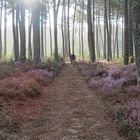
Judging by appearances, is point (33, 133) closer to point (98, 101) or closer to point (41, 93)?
point (98, 101)

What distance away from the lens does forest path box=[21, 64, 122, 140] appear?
23.5ft

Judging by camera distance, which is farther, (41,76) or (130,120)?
(41,76)

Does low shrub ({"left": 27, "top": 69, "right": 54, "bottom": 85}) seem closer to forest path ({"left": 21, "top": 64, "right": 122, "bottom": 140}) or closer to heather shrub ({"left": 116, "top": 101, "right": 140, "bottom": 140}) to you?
forest path ({"left": 21, "top": 64, "right": 122, "bottom": 140})

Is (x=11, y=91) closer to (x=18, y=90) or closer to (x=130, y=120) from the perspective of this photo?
(x=18, y=90)

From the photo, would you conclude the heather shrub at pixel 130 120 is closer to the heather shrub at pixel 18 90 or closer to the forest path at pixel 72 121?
the forest path at pixel 72 121

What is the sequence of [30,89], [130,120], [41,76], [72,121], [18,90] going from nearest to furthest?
[130,120] < [72,121] < [18,90] < [30,89] < [41,76]

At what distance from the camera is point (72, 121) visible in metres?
8.26

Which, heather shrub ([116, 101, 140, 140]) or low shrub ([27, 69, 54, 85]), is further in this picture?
low shrub ([27, 69, 54, 85])

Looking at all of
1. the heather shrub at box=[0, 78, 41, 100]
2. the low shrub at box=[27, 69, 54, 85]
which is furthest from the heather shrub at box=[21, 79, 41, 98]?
the low shrub at box=[27, 69, 54, 85]

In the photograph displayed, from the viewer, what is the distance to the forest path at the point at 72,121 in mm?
7176

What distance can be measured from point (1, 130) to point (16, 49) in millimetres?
22289

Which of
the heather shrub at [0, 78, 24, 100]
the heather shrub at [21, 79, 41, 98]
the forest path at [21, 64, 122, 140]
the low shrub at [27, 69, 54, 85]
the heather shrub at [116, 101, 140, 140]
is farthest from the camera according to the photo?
the low shrub at [27, 69, 54, 85]

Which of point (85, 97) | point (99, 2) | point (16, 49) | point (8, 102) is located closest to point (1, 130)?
point (8, 102)

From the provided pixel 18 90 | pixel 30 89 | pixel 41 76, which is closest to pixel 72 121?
pixel 18 90
